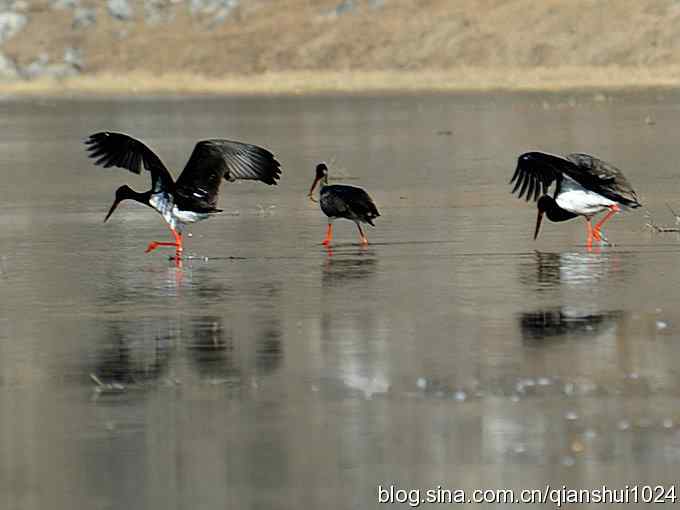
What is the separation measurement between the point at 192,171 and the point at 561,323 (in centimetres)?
469

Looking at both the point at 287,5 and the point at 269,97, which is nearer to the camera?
the point at 269,97

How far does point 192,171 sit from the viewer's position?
1516cm

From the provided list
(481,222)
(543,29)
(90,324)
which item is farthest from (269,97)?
(90,324)

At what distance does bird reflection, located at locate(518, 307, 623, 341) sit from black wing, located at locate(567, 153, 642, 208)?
3.24 m

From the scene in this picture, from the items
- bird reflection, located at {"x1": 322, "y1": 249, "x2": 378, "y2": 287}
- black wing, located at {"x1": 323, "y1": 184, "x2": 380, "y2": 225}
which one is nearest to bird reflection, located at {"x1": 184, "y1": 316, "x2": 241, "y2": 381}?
bird reflection, located at {"x1": 322, "y1": 249, "x2": 378, "y2": 287}

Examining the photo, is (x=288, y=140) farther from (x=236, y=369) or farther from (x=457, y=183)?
(x=236, y=369)

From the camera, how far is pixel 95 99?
208ft

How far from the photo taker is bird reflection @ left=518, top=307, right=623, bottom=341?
10930 mm

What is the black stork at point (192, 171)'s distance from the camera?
15094mm

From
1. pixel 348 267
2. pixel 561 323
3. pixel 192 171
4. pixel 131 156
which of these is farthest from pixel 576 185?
pixel 561 323

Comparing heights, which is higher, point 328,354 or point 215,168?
point 215,168

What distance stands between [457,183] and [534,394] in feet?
47.7

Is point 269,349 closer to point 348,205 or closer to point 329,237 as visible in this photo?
point 348,205

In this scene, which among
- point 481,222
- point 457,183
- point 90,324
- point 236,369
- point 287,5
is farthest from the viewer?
point 287,5
